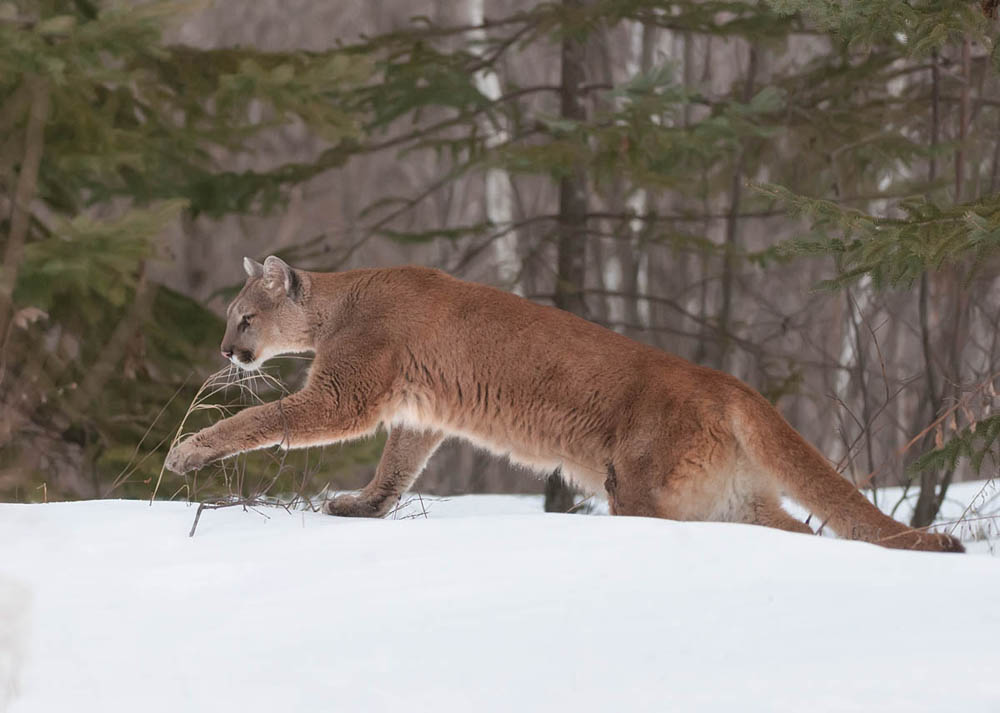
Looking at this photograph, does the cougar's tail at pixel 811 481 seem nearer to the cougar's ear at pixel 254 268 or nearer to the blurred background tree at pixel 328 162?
the blurred background tree at pixel 328 162

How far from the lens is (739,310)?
23.7 meters

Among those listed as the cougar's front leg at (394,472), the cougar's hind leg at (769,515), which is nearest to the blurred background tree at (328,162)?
the cougar's front leg at (394,472)

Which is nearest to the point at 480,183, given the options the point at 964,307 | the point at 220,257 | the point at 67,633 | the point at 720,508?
the point at 220,257

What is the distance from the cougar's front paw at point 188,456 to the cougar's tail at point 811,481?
2.55 meters

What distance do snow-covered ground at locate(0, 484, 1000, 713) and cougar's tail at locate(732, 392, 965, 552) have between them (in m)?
0.94

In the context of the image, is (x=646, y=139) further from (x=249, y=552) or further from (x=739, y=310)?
(x=739, y=310)

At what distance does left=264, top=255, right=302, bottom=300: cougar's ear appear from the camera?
23.3ft

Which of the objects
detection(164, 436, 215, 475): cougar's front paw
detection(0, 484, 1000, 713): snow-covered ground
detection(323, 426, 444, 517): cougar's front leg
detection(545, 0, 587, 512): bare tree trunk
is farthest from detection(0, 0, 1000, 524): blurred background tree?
detection(0, 484, 1000, 713): snow-covered ground

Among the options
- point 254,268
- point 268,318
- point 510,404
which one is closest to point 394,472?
point 510,404

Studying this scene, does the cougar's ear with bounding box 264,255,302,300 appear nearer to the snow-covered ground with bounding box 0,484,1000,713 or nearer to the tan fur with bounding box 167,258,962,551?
the tan fur with bounding box 167,258,962,551

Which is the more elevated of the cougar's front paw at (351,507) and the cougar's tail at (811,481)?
the cougar's tail at (811,481)

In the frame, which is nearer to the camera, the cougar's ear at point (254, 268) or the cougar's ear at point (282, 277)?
the cougar's ear at point (282, 277)

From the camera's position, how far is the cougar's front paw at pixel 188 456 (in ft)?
20.4

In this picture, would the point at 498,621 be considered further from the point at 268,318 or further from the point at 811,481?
the point at 268,318
